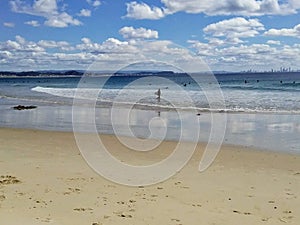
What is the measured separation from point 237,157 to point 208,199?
4621mm

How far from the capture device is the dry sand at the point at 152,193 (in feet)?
21.9

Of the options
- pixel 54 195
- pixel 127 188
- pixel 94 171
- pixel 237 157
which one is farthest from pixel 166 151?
pixel 54 195

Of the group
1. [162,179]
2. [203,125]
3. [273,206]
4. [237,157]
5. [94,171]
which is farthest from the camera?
[203,125]

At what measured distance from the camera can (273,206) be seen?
745 cm

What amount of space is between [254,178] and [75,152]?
5.46 meters

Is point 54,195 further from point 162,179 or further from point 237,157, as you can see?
point 237,157

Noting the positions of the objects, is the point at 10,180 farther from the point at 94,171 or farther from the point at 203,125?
the point at 203,125

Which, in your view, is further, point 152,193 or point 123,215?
point 152,193

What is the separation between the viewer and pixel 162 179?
366 inches

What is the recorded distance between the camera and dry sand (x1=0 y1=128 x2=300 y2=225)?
667cm

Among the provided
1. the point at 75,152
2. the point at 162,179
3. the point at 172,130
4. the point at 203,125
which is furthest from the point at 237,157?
the point at 203,125

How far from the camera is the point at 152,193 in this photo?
811 centimetres

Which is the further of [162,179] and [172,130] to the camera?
[172,130]

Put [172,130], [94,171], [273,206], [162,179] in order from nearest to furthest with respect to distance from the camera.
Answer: [273,206]
[162,179]
[94,171]
[172,130]
